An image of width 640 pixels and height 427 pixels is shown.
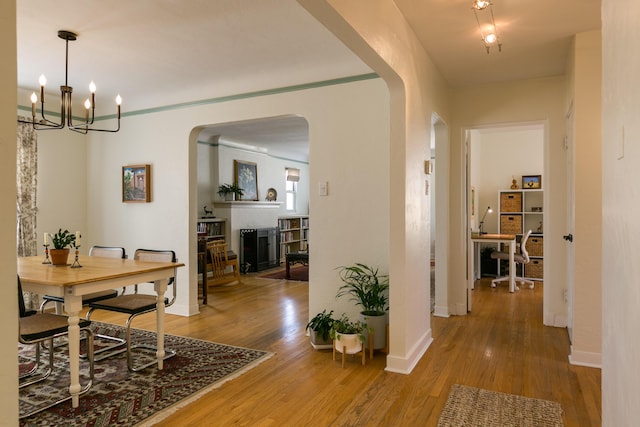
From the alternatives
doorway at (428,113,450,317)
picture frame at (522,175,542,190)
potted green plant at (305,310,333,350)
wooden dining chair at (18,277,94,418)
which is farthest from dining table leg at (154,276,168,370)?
picture frame at (522,175,542,190)

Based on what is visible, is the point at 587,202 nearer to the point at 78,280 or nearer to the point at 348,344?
the point at 348,344

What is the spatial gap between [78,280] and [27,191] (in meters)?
2.99

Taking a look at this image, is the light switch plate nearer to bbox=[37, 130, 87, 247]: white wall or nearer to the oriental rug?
bbox=[37, 130, 87, 247]: white wall

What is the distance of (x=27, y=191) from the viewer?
15.8 feet

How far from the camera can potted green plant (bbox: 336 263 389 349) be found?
3.40 meters

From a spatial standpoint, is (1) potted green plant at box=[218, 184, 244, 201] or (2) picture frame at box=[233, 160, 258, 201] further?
(2) picture frame at box=[233, 160, 258, 201]

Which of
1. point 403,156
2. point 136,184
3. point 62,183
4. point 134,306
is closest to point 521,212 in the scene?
point 403,156

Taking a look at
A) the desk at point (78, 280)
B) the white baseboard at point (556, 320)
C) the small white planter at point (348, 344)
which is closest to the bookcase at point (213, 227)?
the desk at point (78, 280)

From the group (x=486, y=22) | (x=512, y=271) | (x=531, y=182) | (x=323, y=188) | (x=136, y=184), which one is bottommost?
(x=512, y=271)

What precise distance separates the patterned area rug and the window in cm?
625

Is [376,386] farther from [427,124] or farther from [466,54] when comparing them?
[466,54]

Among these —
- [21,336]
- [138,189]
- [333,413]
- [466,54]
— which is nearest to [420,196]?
[466,54]

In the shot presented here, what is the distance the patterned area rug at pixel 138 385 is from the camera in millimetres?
2439

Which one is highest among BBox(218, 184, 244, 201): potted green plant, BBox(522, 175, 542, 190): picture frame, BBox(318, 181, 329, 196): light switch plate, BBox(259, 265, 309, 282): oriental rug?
BBox(522, 175, 542, 190): picture frame
